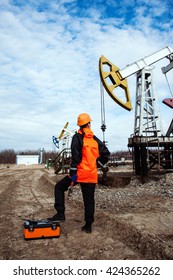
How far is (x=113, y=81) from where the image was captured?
11.6 meters

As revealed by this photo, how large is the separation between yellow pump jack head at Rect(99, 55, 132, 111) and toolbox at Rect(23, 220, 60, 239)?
27.3ft

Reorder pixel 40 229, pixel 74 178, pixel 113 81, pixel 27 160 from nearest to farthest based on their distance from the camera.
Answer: pixel 40 229 → pixel 74 178 → pixel 113 81 → pixel 27 160

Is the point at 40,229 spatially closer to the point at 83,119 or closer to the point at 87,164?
the point at 87,164

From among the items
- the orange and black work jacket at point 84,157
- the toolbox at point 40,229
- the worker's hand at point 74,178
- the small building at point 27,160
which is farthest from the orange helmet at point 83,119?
the small building at point 27,160

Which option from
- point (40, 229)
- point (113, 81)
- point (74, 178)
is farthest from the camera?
point (113, 81)

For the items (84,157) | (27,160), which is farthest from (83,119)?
(27,160)

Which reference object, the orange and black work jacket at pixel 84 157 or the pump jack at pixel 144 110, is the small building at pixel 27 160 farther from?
the orange and black work jacket at pixel 84 157

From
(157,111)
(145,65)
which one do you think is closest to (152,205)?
(157,111)

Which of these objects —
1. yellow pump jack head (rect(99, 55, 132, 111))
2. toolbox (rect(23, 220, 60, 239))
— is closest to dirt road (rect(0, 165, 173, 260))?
toolbox (rect(23, 220, 60, 239))

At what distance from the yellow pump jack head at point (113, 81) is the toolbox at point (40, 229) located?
27.3ft

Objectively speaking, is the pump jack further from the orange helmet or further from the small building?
the small building

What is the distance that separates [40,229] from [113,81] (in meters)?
9.14

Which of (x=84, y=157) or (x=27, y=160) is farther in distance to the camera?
(x=27, y=160)
